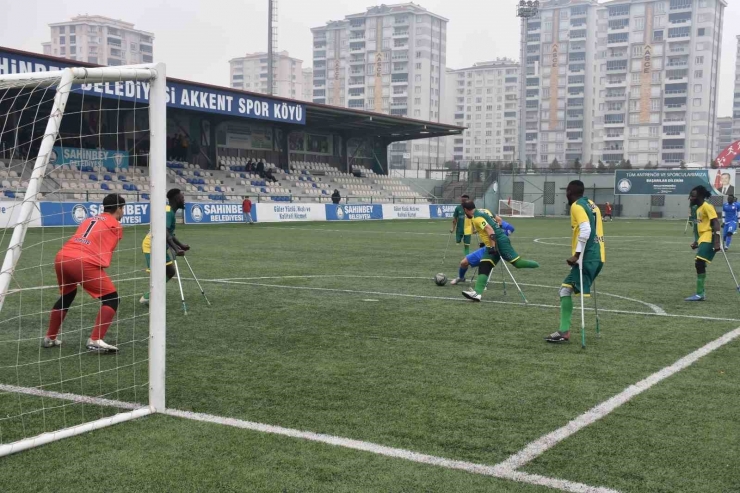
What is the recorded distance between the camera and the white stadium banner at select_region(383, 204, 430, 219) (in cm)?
4822

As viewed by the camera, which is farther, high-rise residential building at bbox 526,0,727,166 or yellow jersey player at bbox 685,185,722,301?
high-rise residential building at bbox 526,0,727,166

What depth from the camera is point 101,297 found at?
309 inches

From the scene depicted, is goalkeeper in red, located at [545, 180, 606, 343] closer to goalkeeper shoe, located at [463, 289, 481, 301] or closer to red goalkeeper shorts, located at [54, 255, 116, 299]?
goalkeeper shoe, located at [463, 289, 481, 301]

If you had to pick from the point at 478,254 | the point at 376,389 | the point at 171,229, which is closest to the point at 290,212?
the point at 478,254

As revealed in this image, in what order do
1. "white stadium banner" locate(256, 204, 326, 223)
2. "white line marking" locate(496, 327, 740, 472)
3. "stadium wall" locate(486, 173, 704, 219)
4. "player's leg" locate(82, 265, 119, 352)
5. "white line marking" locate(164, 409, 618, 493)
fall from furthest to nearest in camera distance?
"stadium wall" locate(486, 173, 704, 219) → "white stadium banner" locate(256, 204, 326, 223) → "player's leg" locate(82, 265, 119, 352) → "white line marking" locate(496, 327, 740, 472) → "white line marking" locate(164, 409, 618, 493)

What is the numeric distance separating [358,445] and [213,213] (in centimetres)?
3383

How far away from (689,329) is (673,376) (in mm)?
2842

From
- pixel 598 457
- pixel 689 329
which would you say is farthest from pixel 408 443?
pixel 689 329

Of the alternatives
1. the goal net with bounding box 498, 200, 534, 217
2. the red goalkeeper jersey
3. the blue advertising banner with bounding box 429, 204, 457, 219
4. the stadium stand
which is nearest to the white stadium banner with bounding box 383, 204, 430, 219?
the blue advertising banner with bounding box 429, 204, 457, 219

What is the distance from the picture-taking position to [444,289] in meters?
13.7

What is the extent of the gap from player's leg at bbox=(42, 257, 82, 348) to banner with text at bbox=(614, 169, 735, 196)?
53.1 metres

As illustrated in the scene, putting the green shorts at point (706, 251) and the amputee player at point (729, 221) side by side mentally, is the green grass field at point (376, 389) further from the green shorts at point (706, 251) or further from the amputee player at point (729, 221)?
the amputee player at point (729, 221)

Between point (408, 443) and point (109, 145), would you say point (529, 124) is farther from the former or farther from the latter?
point (408, 443)

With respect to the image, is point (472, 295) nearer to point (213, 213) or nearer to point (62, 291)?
point (62, 291)
